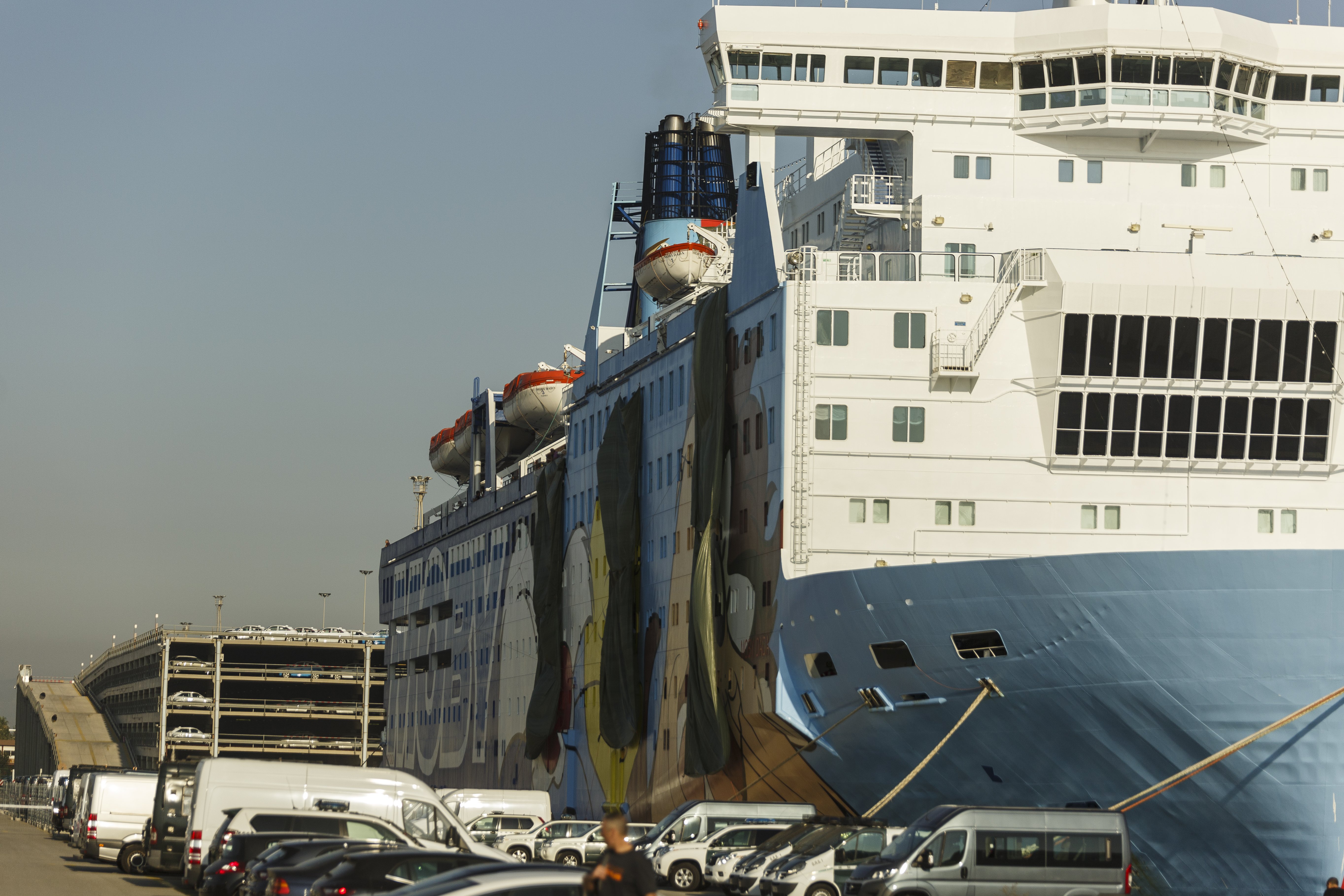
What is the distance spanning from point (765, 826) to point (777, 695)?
3442 mm

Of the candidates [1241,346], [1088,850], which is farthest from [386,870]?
[1241,346]

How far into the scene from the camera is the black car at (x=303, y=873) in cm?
2161

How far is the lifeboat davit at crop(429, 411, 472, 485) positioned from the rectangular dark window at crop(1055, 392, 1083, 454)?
4891 centimetres

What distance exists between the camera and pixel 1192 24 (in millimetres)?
41625

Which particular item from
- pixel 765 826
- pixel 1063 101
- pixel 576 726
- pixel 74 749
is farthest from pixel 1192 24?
pixel 74 749

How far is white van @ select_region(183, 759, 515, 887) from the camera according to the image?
29609 mm

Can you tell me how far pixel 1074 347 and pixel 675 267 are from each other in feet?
56.1

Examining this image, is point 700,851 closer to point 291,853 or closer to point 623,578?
point 291,853

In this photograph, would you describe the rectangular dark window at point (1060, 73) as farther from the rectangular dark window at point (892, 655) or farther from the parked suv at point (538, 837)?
the parked suv at point (538, 837)

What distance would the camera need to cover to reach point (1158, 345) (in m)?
38.4

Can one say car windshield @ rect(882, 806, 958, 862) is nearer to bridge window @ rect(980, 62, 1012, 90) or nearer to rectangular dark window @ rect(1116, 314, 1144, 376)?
rectangular dark window @ rect(1116, 314, 1144, 376)

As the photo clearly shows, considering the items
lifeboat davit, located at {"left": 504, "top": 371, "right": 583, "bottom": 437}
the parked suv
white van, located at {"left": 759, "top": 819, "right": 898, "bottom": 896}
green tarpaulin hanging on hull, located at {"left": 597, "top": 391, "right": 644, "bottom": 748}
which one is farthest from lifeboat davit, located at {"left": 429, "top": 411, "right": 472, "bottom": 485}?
white van, located at {"left": 759, "top": 819, "right": 898, "bottom": 896}

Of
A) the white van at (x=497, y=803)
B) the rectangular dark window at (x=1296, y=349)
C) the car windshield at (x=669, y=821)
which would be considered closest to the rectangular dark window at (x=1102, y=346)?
the rectangular dark window at (x=1296, y=349)

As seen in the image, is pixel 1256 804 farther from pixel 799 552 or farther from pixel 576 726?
pixel 576 726
